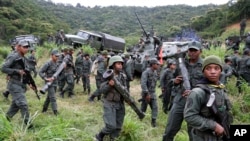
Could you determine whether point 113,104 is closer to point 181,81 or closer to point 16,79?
point 181,81

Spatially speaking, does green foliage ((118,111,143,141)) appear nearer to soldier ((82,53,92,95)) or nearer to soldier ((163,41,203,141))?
soldier ((163,41,203,141))

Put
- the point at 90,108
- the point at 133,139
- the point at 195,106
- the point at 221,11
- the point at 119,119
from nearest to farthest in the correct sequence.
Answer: the point at 195,106 → the point at 119,119 → the point at 133,139 → the point at 90,108 → the point at 221,11

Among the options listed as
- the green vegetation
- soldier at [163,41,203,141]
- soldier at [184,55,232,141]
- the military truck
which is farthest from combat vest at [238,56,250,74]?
the military truck

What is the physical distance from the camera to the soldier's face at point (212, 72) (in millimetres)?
3695

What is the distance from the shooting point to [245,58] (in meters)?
10.7

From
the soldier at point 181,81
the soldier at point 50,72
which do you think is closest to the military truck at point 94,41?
the soldier at point 50,72

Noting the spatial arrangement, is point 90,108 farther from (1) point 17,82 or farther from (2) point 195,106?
(2) point 195,106

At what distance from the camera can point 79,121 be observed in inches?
305

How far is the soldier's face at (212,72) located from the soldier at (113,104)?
208 cm

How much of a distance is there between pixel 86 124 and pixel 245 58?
5.51m

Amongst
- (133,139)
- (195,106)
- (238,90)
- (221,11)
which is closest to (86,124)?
(133,139)

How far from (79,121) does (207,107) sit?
180 inches

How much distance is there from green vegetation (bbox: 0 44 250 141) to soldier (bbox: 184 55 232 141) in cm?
187

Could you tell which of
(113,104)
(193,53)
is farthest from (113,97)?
(193,53)
